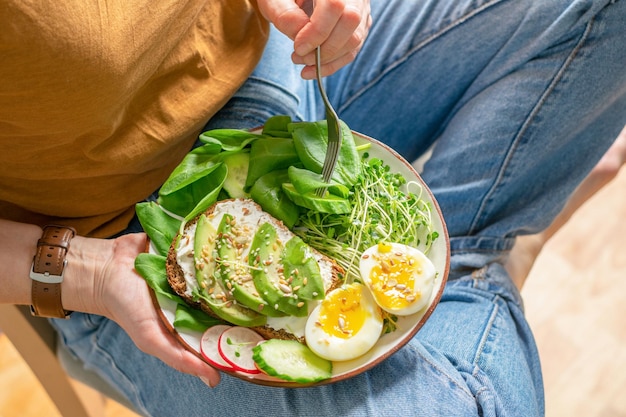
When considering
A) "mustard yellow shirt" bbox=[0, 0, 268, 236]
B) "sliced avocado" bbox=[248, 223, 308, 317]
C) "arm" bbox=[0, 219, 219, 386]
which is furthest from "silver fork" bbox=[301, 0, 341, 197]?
"arm" bbox=[0, 219, 219, 386]

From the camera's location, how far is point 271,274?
2.82ft

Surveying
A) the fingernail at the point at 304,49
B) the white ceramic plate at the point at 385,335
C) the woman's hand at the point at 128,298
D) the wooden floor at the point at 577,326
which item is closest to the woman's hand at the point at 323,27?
the fingernail at the point at 304,49

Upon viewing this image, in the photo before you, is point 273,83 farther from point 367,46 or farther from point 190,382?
point 190,382

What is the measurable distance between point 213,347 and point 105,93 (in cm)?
39

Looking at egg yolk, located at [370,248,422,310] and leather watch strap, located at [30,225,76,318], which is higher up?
egg yolk, located at [370,248,422,310]

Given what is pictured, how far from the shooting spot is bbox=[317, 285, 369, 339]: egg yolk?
0.84 meters

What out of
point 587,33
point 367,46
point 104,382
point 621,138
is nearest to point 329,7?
point 367,46

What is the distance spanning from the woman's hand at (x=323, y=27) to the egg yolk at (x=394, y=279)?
320mm

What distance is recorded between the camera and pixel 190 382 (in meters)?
0.96

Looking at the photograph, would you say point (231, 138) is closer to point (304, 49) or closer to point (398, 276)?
point (304, 49)

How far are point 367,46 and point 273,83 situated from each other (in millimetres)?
215

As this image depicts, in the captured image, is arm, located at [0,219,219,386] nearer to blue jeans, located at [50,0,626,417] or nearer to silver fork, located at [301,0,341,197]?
blue jeans, located at [50,0,626,417]

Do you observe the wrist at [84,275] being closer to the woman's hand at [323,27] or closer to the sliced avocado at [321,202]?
the sliced avocado at [321,202]

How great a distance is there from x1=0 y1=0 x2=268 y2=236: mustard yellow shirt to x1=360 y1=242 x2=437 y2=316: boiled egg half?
378 millimetres
